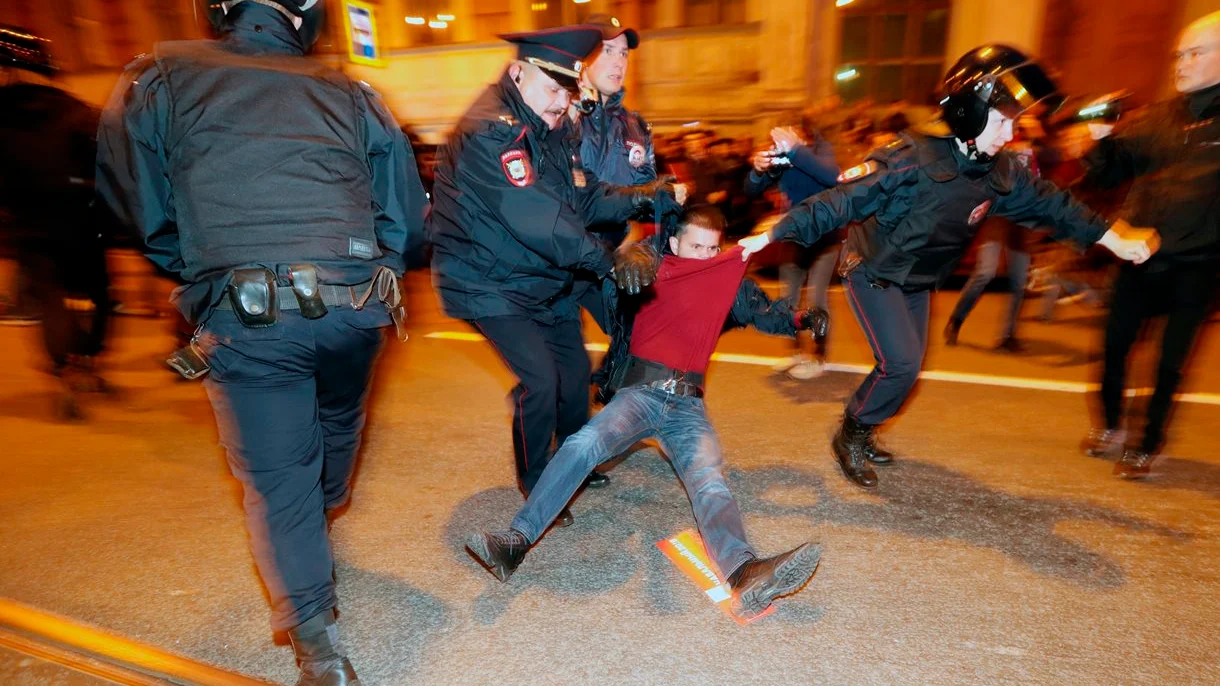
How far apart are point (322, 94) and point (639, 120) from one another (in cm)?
239

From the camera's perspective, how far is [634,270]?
260 centimetres

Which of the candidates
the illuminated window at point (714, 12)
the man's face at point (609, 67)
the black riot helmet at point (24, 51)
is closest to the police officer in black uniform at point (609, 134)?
the man's face at point (609, 67)

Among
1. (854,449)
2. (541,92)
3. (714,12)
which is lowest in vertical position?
(854,449)

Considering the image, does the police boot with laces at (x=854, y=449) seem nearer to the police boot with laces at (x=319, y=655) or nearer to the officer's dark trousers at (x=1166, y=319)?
the officer's dark trousers at (x=1166, y=319)

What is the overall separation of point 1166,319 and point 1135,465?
72 cm

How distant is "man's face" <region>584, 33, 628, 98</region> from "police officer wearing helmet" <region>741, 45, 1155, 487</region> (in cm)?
128

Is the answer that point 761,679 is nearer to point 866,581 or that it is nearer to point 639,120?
point 866,581

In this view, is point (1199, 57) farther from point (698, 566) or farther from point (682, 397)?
point (698, 566)

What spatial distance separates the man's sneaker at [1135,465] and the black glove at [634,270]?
8.62ft

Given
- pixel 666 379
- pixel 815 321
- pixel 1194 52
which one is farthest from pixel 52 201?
pixel 1194 52

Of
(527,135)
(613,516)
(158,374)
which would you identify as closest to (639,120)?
(527,135)

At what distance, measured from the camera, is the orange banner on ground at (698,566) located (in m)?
2.55

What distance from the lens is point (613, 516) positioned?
318cm

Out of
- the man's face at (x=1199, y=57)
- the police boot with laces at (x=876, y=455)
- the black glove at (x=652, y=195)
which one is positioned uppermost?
the man's face at (x=1199, y=57)
